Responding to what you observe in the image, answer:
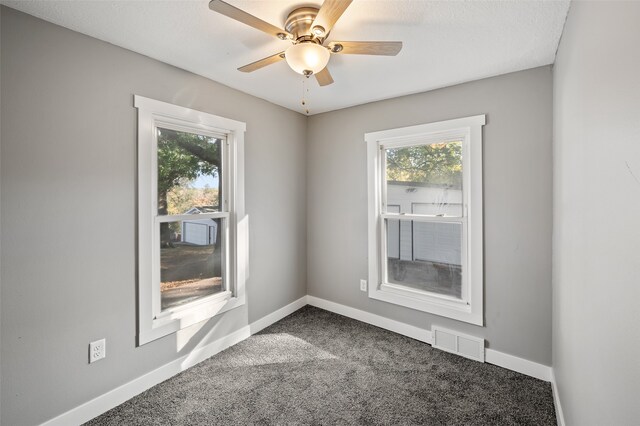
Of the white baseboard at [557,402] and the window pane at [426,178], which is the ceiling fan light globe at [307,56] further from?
the white baseboard at [557,402]

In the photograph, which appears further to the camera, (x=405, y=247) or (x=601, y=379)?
(x=405, y=247)

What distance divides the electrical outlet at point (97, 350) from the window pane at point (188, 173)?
0.94 meters

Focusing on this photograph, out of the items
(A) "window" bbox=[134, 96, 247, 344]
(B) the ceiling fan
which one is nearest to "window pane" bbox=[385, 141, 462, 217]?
(B) the ceiling fan

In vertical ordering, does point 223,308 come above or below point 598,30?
below

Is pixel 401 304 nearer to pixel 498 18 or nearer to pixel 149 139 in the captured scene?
pixel 498 18

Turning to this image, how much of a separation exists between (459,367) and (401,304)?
74 centimetres

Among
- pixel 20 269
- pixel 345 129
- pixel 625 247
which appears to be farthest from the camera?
pixel 345 129

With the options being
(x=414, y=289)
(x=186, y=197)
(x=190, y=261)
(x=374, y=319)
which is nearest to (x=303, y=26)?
(x=186, y=197)

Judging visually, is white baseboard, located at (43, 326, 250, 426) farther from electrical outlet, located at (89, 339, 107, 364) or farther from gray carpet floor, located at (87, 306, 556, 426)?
electrical outlet, located at (89, 339, 107, 364)

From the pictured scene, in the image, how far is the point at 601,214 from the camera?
104 cm

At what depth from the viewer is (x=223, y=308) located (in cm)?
275

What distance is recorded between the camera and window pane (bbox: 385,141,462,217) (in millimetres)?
2779

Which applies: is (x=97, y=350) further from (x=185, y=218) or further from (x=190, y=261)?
(x=185, y=218)

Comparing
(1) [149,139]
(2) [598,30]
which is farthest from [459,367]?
(1) [149,139]
